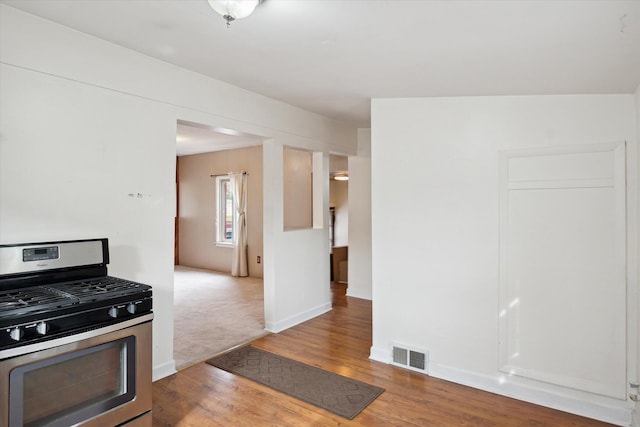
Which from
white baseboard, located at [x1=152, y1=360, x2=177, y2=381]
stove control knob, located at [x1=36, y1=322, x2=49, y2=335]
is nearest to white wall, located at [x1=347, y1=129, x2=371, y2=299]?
white baseboard, located at [x1=152, y1=360, x2=177, y2=381]

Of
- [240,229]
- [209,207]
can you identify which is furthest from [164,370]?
[209,207]

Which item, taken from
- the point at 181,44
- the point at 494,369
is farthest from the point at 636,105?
the point at 181,44

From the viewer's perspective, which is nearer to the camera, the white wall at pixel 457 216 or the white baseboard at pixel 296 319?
the white wall at pixel 457 216

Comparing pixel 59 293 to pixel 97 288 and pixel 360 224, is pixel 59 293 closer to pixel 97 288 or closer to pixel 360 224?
pixel 97 288

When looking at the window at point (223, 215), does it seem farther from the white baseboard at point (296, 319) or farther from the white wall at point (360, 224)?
A: the white baseboard at point (296, 319)

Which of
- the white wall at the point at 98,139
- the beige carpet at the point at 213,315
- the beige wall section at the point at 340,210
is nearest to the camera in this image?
the white wall at the point at 98,139

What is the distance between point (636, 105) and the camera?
2350mm

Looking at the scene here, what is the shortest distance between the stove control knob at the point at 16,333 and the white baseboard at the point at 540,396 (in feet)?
9.17

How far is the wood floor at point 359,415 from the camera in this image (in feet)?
7.84

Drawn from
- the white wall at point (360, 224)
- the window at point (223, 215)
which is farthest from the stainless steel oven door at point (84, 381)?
the window at point (223, 215)

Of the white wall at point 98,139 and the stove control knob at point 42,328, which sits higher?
the white wall at point 98,139

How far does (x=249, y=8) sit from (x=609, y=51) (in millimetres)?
1835

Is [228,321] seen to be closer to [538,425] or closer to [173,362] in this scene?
[173,362]

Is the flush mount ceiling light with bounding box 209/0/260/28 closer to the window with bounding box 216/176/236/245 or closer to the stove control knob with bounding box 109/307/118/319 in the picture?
the stove control knob with bounding box 109/307/118/319
